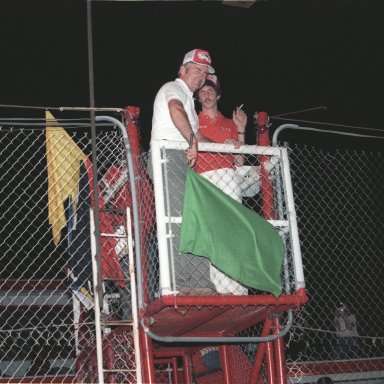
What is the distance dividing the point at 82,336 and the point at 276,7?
8.08 meters

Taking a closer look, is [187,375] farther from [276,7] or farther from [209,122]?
[276,7]

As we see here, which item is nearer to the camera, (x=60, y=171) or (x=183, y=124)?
(x=183, y=124)

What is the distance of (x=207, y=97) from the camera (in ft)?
19.4

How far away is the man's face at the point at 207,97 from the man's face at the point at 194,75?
1.92ft

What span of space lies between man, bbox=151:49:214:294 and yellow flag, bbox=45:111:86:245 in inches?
50.6

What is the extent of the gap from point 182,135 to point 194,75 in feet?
2.43

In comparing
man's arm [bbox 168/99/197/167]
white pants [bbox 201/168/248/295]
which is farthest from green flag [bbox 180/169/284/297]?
white pants [bbox 201/168/248/295]

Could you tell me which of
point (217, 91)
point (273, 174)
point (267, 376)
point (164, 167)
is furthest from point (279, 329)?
point (217, 91)

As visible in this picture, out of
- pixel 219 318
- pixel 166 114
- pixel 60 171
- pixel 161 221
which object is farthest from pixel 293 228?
pixel 60 171

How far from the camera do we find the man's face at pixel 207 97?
5.91m

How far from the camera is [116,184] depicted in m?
5.37

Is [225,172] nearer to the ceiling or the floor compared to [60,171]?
nearer to the floor

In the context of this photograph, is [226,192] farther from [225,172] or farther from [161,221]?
[161,221]

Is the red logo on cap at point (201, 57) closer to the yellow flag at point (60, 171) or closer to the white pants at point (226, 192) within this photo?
the white pants at point (226, 192)
